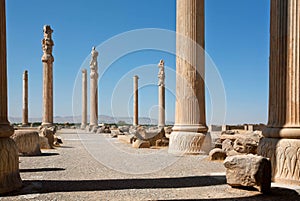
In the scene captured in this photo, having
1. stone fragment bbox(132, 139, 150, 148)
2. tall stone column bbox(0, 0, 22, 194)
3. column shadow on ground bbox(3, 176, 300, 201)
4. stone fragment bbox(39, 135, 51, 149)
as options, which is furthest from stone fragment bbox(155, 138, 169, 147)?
tall stone column bbox(0, 0, 22, 194)

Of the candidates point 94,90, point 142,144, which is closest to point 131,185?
point 142,144

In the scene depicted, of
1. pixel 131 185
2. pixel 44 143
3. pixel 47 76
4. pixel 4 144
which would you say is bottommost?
pixel 44 143

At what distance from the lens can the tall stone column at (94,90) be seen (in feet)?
122

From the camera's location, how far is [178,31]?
13.1 meters

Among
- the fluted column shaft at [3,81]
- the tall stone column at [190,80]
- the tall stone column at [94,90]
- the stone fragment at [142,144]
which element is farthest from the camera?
the tall stone column at [94,90]

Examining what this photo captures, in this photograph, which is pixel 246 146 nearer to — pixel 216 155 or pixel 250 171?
pixel 216 155

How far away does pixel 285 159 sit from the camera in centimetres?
687

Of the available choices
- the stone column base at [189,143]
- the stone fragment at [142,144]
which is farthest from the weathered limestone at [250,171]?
the stone fragment at [142,144]

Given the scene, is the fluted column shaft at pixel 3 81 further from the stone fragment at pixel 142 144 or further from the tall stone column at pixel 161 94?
the tall stone column at pixel 161 94

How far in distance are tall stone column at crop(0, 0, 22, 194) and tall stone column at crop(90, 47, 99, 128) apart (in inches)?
1201

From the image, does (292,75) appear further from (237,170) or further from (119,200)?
(119,200)

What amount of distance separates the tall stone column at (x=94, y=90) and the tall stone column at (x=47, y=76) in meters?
9.31

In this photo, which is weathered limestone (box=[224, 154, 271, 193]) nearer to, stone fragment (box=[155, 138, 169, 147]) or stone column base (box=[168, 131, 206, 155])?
stone column base (box=[168, 131, 206, 155])

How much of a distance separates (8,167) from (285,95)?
573 centimetres
